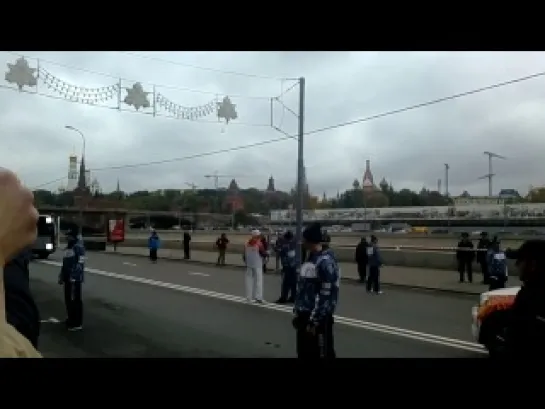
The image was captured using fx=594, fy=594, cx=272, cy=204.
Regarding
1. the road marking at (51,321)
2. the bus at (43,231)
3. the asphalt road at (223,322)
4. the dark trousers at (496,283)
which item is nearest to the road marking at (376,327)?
the asphalt road at (223,322)

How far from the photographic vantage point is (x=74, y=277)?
8.84m

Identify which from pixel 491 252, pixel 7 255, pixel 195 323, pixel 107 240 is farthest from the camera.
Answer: pixel 107 240

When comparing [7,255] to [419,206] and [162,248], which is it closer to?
[419,206]

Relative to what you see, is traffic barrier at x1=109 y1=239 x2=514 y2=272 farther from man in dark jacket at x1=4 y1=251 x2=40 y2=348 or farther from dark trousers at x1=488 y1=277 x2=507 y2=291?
man in dark jacket at x1=4 y1=251 x2=40 y2=348

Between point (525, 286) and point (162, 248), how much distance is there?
3260cm

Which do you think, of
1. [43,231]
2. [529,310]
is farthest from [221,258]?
[529,310]

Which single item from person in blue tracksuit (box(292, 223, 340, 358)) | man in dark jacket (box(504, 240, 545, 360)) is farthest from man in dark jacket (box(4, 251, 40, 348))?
person in blue tracksuit (box(292, 223, 340, 358))

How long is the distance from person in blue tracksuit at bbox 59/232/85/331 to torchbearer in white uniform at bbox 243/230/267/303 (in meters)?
4.30

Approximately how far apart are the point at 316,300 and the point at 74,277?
5.17 meters

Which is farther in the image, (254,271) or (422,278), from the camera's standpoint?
(422,278)

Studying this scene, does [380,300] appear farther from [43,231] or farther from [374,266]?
[43,231]
